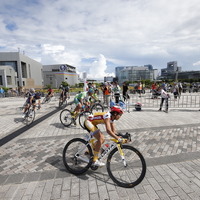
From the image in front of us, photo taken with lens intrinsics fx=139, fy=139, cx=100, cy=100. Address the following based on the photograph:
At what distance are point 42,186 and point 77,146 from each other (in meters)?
0.99

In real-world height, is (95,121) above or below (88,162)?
above

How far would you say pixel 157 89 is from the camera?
17.3m

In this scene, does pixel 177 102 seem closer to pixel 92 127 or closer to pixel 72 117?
pixel 72 117

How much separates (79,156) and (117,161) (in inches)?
36.1

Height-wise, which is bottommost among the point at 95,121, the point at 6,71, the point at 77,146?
the point at 77,146

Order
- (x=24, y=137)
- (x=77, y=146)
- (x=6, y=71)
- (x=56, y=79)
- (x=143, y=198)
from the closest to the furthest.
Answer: (x=143, y=198) < (x=77, y=146) < (x=24, y=137) < (x=6, y=71) < (x=56, y=79)

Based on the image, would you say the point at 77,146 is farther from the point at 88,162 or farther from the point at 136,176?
the point at 136,176

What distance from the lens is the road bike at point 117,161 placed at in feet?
8.96

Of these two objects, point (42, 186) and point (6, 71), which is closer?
point (42, 186)


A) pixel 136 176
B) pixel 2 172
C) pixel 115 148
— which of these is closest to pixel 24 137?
pixel 2 172

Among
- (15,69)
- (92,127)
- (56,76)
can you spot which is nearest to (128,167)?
(92,127)

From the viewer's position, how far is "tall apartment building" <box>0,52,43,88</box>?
47.3 meters

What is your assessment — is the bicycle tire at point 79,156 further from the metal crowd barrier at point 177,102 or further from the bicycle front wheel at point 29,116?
the metal crowd barrier at point 177,102

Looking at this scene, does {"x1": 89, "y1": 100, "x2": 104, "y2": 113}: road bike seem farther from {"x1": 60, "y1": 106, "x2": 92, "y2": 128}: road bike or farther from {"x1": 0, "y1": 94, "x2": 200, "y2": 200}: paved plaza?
{"x1": 0, "y1": 94, "x2": 200, "y2": 200}: paved plaza
